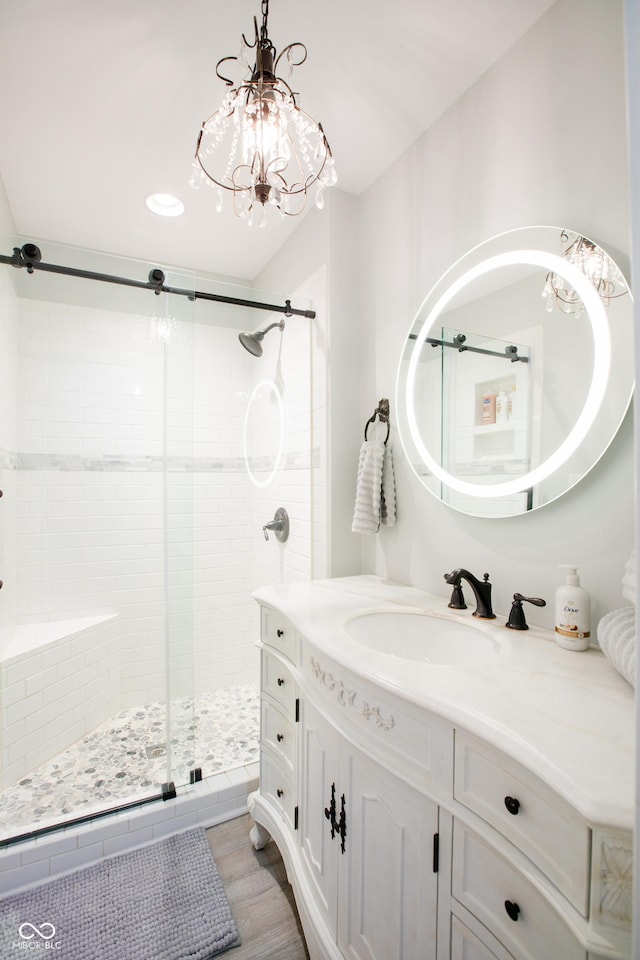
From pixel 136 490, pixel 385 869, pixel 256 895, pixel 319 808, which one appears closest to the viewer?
pixel 385 869

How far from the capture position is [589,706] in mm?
746

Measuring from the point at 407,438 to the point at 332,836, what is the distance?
122 cm

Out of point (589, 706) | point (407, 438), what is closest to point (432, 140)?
point (407, 438)

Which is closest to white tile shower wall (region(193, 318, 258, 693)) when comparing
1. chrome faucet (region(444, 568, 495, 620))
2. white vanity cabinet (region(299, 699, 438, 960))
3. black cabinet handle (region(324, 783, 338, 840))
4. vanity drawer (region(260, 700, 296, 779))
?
vanity drawer (region(260, 700, 296, 779))

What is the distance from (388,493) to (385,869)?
1.13m

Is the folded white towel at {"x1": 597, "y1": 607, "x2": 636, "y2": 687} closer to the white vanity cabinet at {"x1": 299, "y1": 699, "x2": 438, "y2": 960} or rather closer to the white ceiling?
the white vanity cabinet at {"x1": 299, "y1": 699, "x2": 438, "y2": 960}

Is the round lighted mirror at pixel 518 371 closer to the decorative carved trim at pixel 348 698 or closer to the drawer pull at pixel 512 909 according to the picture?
the decorative carved trim at pixel 348 698

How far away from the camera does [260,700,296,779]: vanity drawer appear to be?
54.1 inches

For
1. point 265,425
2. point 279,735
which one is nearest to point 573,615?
point 279,735

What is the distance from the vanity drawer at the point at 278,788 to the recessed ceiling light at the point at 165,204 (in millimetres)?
2351

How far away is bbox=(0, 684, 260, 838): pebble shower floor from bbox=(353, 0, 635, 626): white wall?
1053mm

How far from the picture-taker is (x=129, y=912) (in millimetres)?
1331

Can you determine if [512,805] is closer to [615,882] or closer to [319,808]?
[615,882]

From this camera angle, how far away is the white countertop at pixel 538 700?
0.56 meters
